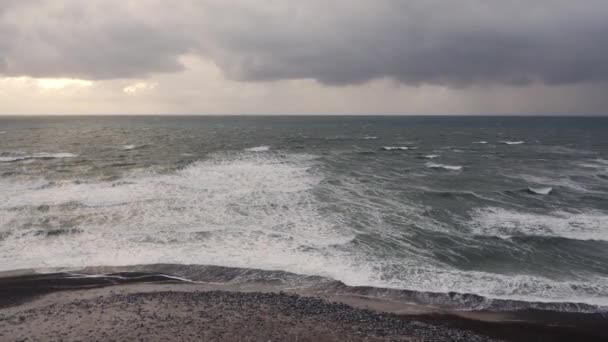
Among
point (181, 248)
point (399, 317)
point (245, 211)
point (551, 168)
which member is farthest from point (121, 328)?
point (551, 168)

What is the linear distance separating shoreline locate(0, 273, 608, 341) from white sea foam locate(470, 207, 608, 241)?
1136 centimetres

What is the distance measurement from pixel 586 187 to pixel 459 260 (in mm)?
29311

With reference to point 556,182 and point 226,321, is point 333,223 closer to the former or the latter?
point 226,321

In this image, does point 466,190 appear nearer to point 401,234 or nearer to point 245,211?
point 401,234

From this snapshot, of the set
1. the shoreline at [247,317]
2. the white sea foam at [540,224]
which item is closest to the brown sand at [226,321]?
the shoreline at [247,317]

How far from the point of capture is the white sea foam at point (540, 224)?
90.5 feet

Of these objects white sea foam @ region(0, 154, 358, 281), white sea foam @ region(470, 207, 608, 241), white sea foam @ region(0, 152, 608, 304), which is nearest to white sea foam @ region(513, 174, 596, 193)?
white sea foam @ region(470, 207, 608, 241)

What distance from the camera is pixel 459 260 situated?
23.2 meters

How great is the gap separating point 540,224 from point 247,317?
24.7m

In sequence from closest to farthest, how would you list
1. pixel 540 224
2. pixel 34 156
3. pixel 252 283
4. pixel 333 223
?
pixel 252 283 < pixel 333 223 < pixel 540 224 < pixel 34 156

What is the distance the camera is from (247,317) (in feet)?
53.5

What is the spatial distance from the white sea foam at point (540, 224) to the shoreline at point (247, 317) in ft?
37.3

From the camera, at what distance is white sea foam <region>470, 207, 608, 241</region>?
27.6 meters

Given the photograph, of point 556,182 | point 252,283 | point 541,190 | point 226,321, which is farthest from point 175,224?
point 556,182
